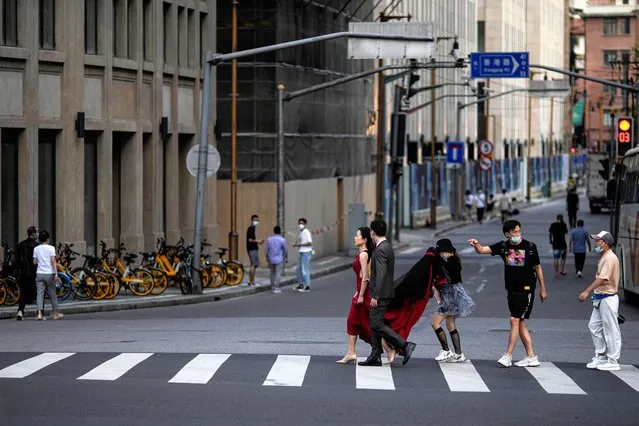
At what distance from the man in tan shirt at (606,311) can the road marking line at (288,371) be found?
359 cm

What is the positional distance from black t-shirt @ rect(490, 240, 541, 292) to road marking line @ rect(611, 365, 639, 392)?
4.97ft

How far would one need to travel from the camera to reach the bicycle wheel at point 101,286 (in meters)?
33.3

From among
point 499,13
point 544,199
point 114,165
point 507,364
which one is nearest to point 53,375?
point 507,364

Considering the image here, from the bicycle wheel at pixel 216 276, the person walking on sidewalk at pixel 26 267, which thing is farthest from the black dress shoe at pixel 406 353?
the bicycle wheel at pixel 216 276

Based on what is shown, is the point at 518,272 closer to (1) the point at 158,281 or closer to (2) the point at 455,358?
(2) the point at 455,358

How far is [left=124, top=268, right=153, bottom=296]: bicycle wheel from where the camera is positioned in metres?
34.7

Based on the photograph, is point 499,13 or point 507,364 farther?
point 499,13

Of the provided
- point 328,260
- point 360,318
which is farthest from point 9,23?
point 328,260

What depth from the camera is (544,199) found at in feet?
417

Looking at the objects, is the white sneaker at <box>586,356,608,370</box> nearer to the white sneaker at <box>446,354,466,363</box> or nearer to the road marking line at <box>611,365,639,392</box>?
the road marking line at <box>611,365,639,392</box>

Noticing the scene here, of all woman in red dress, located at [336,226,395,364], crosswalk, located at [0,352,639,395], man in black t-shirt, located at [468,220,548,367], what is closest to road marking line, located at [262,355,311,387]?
crosswalk, located at [0,352,639,395]

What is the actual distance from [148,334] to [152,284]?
10.3 meters

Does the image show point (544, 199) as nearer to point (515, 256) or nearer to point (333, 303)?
point (333, 303)

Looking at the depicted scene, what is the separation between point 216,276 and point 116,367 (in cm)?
1991
